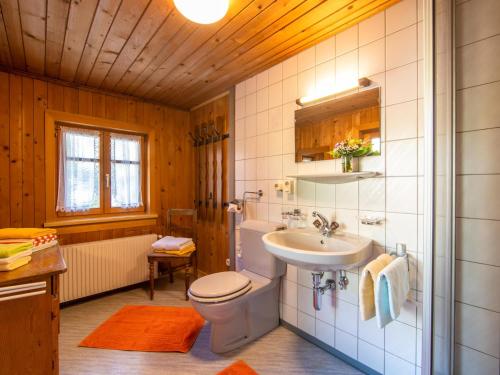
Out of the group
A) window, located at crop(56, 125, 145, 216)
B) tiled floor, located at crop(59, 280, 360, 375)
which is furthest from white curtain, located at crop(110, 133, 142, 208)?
tiled floor, located at crop(59, 280, 360, 375)

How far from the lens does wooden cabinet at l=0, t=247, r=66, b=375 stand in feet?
3.38

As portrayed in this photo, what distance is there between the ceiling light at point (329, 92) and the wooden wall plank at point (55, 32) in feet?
5.09

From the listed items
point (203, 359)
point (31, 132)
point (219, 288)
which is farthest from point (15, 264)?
point (31, 132)

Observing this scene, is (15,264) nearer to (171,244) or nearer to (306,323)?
(171,244)

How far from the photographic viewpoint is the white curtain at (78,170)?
2387mm

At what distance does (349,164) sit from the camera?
4.93 ft

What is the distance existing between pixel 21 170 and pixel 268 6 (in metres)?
2.47

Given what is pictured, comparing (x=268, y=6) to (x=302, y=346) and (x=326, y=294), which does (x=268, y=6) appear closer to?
(x=326, y=294)

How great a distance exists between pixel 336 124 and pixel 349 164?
319 millimetres

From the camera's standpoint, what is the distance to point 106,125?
2.61 meters

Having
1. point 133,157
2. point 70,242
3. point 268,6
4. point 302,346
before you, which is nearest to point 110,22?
point 268,6

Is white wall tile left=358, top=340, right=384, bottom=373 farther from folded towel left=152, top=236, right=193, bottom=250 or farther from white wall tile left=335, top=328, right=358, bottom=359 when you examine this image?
folded towel left=152, top=236, right=193, bottom=250

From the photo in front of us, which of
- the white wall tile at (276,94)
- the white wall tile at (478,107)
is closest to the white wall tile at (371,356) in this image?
the white wall tile at (478,107)

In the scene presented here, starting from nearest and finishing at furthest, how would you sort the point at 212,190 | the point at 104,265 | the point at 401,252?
the point at 401,252 < the point at 104,265 < the point at 212,190
